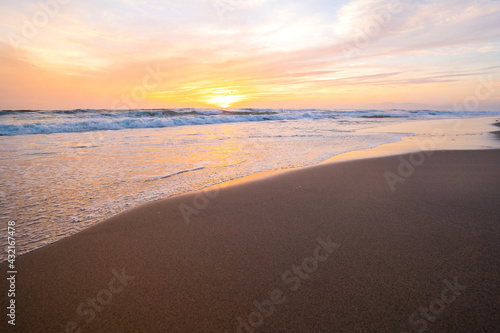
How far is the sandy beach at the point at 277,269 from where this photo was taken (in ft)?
5.93

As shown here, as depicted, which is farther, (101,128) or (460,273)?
(101,128)

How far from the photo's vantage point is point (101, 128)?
20219mm

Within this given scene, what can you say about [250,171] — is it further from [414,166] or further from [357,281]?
[357,281]

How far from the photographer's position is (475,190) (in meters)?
4.39

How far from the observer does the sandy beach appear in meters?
1.81

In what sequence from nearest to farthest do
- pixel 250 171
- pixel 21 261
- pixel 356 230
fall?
pixel 21 261, pixel 356 230, pixel 250 171

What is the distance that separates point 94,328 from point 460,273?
2729 mm

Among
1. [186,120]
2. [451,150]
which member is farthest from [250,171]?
[186,120]

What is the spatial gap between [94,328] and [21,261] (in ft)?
4.52

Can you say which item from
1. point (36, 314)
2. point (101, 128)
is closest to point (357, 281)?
point (36, 314)

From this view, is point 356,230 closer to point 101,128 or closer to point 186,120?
point 101,128

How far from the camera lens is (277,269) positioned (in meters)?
2.34

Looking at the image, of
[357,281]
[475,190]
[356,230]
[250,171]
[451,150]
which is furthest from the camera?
[451,150]

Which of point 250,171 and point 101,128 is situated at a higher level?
point 101,128
